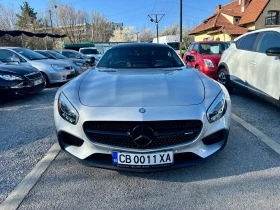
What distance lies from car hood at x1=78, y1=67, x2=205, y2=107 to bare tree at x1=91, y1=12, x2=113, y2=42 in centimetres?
7056

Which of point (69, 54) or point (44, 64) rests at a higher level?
point (69, 54)

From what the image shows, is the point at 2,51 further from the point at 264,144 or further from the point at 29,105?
the point at 264,144

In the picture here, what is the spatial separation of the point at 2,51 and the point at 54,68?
1658 mm

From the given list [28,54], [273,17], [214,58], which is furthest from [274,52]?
[273,17]

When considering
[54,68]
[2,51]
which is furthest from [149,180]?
[2,51]

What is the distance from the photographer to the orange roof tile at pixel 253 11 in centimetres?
3256

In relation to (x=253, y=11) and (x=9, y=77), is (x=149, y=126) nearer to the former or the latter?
(x=9, y=77)

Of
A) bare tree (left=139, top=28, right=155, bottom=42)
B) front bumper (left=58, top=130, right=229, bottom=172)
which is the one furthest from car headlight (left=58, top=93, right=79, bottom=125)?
bare tree (left=139, top=28, right=155, bottom=42)

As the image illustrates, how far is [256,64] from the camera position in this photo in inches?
224

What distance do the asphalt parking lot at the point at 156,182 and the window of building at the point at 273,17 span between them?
34.1 meters

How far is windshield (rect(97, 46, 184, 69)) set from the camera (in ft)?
14.5

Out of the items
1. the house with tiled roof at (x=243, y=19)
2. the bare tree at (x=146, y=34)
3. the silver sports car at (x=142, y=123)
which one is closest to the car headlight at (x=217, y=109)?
the silver sports car at (x=142, y=123)

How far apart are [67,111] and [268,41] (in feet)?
14.7

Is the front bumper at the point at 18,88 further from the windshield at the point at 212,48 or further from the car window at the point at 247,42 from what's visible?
the windshield at the point at 212,48
